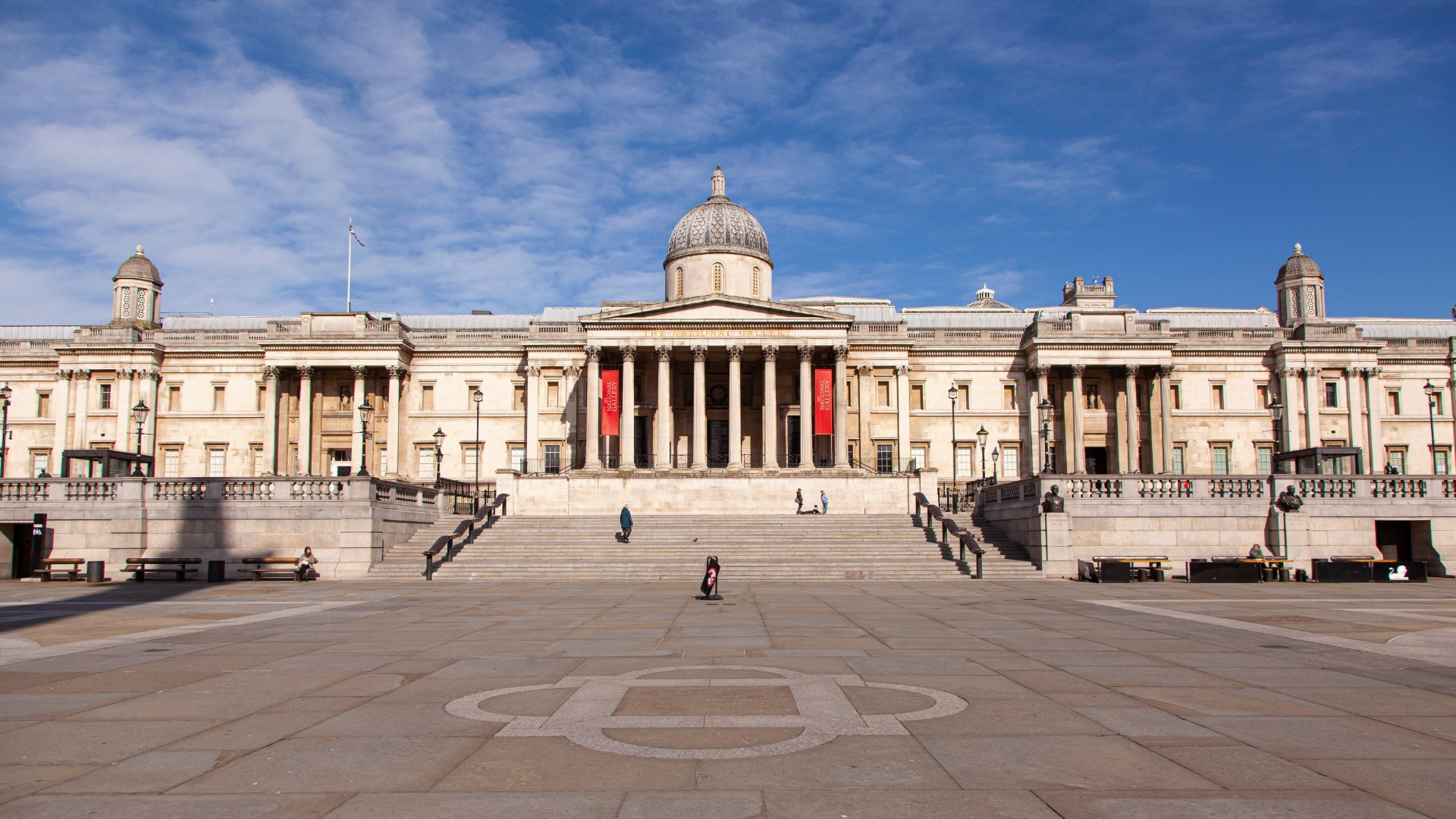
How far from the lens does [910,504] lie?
174 feet

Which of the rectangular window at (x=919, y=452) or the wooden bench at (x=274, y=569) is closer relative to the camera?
the wooden bench at (x=274, y=569)

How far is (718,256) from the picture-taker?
2495 inches

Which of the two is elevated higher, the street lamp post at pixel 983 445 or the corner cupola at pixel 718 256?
the corner cupola at pixel 718 256

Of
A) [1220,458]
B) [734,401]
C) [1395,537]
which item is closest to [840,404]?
[734,401]

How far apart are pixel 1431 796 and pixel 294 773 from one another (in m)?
7.75

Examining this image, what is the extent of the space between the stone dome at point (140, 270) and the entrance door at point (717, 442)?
125 feet

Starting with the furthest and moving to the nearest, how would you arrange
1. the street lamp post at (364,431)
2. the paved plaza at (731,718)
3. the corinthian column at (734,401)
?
the corinthian column at (734,401) < the street lamp post at (364,431) < the paved plaza at (731,718)

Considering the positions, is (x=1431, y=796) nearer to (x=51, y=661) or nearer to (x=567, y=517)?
(x=51, y=661)

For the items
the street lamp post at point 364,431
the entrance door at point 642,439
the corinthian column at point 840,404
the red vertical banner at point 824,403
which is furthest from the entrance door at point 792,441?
the street lamp post at point 364,431

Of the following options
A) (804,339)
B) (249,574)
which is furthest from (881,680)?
(804,339)

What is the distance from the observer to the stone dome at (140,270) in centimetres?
6694

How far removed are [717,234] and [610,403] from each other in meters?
13.3

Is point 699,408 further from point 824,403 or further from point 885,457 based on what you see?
point 885,457

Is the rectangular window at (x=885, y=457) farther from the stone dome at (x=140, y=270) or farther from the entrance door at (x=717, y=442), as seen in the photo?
the stone dome at (x=140, y=270)
